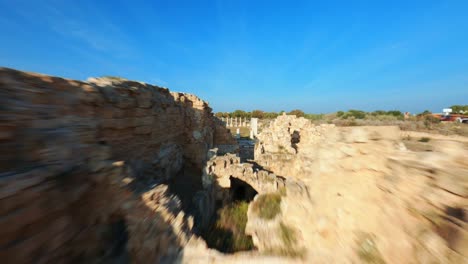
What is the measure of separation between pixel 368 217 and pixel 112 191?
3896mm

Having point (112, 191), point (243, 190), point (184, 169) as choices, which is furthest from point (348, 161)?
point (184, 169)

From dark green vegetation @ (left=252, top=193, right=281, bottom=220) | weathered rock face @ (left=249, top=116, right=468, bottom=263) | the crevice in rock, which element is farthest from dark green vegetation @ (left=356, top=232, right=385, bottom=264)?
the crevice in rock

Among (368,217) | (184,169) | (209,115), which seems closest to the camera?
(368,217)

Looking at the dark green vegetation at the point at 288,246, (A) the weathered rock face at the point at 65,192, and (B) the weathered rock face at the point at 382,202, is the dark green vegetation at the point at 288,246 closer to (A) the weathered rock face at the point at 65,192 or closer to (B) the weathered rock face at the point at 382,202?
(B) the weathered rock face at the point at 382,202

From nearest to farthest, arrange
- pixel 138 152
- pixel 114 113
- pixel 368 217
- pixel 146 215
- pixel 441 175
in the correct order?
pixel 441 175 → pixel 368 217 → pixel 146 215 → pixel 114 113 → pixel 138 152

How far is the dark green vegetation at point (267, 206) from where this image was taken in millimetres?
4582

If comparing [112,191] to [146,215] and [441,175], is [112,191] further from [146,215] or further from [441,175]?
[441,175]

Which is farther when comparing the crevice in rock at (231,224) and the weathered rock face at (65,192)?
the crevice in rock at (231,224)

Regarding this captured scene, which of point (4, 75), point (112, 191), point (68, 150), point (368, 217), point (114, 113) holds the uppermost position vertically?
point (4, 75)

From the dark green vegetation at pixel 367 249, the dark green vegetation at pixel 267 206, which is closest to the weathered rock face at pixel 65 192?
the dark green vegetation at pixel 267 206

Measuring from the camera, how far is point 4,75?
2.56 m

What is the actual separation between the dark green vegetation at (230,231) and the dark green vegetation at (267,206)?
76cm

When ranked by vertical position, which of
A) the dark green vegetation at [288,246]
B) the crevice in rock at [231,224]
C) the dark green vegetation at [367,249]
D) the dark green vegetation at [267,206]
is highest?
the dark green vegetation at [367,249]

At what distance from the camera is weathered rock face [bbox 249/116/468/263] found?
6.11ft
